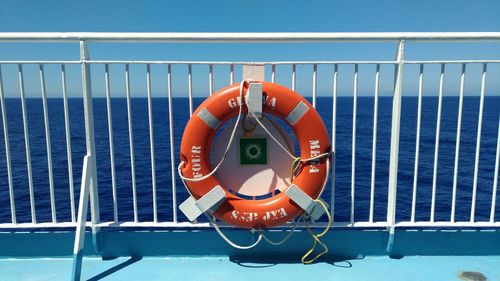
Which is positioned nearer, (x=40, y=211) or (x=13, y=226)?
(x=13, y=226)

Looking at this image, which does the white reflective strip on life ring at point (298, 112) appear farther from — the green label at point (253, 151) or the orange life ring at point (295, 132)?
the green label at point (253, 151)

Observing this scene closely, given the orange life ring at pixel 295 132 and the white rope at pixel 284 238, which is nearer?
the orange life ring at pixel 295 132

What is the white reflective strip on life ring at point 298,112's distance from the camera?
1986mm

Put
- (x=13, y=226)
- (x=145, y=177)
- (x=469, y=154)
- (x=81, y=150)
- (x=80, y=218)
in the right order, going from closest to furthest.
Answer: (x=80, y=218) < (x=13, y=226) < (x=145, y=177) < (x=469, y=154) < (x=81, y=150)

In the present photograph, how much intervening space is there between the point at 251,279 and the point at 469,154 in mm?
14355

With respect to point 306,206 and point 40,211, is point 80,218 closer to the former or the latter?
point 306,206

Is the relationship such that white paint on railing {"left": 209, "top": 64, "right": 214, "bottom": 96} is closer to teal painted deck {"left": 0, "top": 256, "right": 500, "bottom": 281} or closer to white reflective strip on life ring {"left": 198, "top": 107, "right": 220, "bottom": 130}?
white reflective strip on life ring {"left": 198, "top": 107, "right": 220, "bottom": 130}

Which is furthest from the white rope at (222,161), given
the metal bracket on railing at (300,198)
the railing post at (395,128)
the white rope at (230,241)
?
the railing post at (395,128)

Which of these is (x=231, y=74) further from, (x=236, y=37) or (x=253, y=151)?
(x=253, y=151)

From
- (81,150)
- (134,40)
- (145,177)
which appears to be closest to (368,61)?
(134,40)

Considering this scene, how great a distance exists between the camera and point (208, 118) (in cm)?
199

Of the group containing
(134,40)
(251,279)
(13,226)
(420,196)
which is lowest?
(420,196)

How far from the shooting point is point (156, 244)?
2207 millimetres

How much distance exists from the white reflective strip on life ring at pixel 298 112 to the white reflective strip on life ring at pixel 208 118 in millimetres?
364
